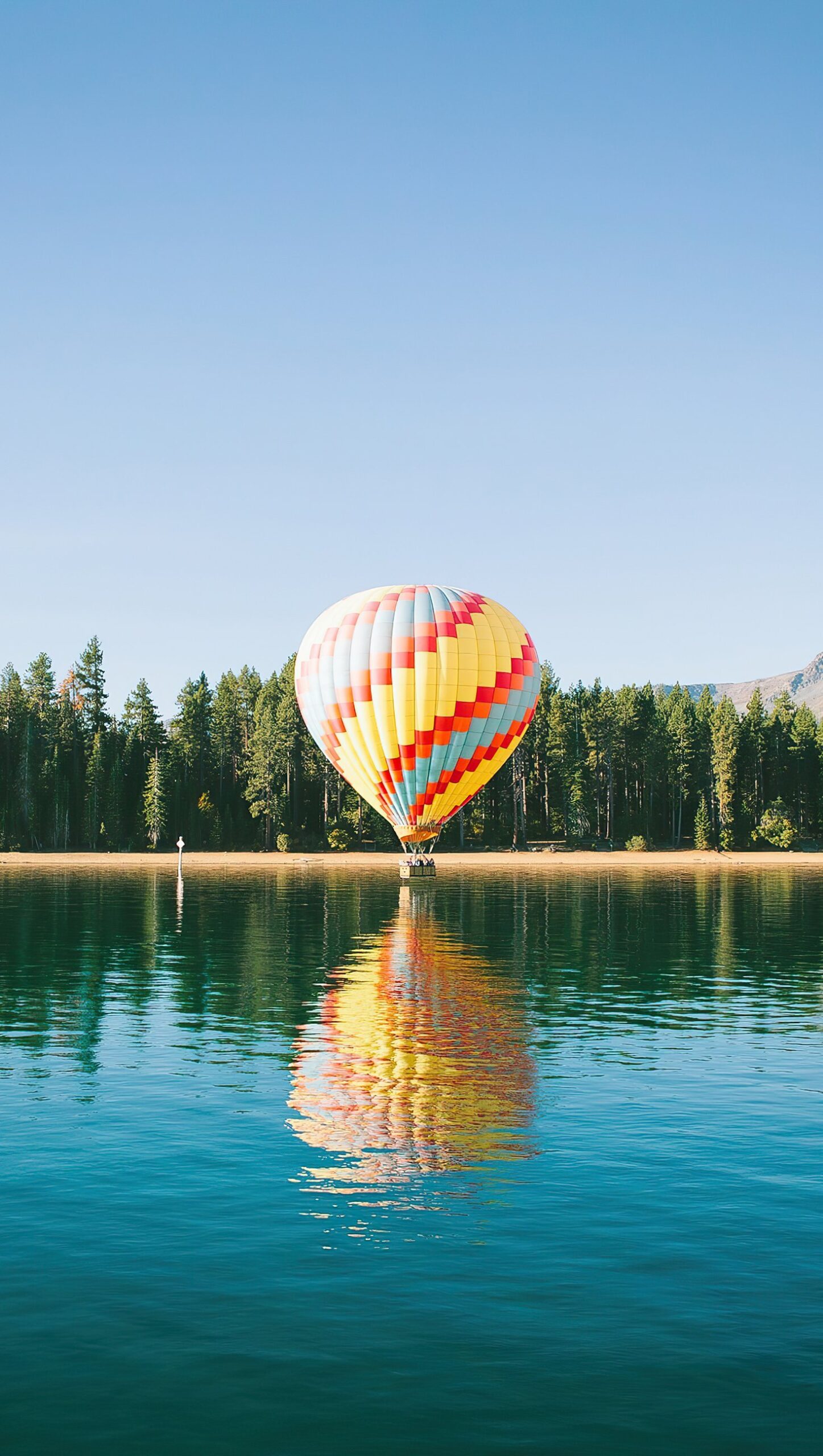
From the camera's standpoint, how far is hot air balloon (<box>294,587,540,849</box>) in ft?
258

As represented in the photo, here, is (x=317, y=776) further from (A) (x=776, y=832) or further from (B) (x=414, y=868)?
(B) (x=414, y=868)

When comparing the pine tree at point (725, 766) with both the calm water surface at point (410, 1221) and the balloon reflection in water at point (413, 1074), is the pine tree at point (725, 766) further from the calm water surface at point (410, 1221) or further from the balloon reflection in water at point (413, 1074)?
the calm water surface at point (410, 1221)

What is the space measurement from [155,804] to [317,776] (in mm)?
20894

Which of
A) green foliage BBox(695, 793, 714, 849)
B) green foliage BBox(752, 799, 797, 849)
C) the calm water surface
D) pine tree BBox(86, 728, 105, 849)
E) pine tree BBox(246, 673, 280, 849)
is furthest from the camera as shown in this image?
green foliage BBox(695, 793, 714, 849)

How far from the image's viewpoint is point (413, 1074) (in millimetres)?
26812

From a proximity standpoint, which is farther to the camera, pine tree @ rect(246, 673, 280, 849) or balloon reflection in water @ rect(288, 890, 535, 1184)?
pine tree @ rect(246, 673, 280, 849)

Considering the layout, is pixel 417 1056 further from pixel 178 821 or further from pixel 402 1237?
pixel 178 821

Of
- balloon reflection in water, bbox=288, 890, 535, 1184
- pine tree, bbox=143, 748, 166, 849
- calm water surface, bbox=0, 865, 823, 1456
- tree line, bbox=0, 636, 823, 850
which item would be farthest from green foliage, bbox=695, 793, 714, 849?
calm water surface, bbox=0, 865, 823, 1456

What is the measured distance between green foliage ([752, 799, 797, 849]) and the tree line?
0.23 meters

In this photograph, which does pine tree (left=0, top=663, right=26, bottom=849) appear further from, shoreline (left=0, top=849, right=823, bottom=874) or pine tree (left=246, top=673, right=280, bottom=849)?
pine tree (left=246, top=673, right=280, bottom=849)

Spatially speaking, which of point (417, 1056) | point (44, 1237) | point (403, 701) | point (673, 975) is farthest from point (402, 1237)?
point (403, 701)

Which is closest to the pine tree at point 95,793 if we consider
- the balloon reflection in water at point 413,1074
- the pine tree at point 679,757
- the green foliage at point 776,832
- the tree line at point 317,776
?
the tree line at point 317,776

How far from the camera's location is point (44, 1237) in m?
16.7

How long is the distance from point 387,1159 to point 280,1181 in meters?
1.98
